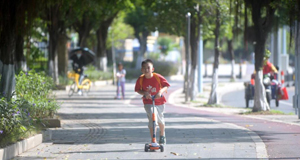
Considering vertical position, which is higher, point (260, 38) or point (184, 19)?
point (184, 19)

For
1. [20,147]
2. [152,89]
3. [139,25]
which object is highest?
[139,25]

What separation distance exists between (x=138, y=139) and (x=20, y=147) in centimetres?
275

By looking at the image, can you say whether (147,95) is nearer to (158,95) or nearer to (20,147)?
(158,95)

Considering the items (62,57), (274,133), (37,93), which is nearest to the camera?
(274,133)

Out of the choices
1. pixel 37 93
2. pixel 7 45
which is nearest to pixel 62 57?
pixel 37 93

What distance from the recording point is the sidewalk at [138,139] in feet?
32.0

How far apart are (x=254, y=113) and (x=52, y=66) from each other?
1688 centimetres

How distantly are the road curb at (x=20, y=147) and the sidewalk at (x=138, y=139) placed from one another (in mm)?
106

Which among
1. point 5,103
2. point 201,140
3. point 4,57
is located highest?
point 4,57

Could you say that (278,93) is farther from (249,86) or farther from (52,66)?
(52,66)

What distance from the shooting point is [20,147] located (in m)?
9.86

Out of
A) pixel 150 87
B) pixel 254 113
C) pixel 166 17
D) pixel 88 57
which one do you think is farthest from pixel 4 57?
pixel 88 57

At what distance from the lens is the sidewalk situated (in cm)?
975

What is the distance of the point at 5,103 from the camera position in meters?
9.70
